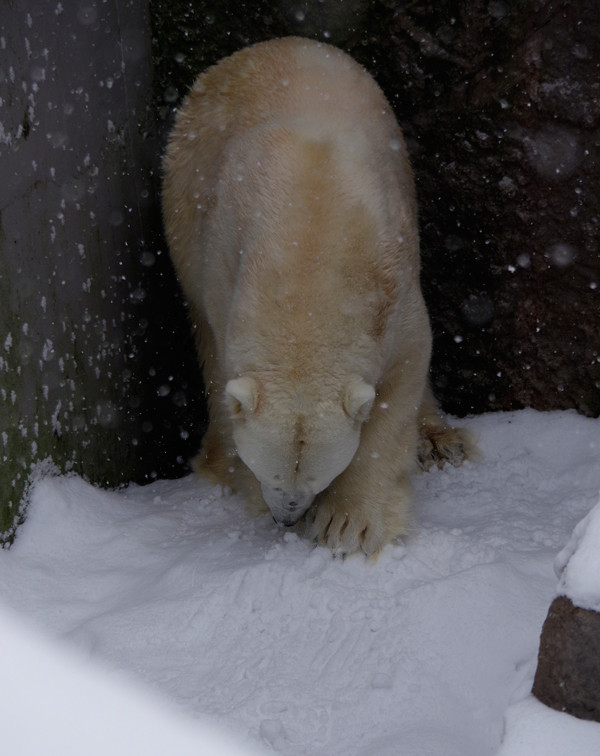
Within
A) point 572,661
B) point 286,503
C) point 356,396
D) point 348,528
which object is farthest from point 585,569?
point 348,528

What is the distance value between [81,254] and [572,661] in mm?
2166

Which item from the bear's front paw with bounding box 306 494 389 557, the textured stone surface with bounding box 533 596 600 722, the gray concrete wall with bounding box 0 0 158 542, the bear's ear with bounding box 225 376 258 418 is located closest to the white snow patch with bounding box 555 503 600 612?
the textured stone surface with bounding box 533 596 600 722

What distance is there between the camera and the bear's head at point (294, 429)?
2439 millimetres

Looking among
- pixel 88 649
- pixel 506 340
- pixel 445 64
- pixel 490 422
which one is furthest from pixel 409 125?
pixel 88 649

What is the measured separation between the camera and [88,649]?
242cm

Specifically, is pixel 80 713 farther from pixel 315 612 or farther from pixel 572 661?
pixel 572 661

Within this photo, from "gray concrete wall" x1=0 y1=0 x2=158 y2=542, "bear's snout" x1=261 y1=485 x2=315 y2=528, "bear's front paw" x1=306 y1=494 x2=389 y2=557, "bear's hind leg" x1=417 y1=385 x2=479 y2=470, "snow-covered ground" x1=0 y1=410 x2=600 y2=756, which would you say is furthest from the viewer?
"bear's hind leg" x1=417 y1=385 x2=479 y2=470

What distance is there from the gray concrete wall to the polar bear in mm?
214

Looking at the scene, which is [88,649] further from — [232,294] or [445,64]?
[445,64]

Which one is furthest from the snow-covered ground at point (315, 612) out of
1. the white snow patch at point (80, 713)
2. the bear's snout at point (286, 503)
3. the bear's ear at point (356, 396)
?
the bear's ear at point (356, 396)

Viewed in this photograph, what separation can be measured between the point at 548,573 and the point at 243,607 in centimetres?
83

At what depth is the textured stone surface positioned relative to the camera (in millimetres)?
1567

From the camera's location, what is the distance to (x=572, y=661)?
1.59 meters

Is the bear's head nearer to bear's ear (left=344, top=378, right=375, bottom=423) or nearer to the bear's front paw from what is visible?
bear's ear (left=344, top=378, right=375, bottom=423)
